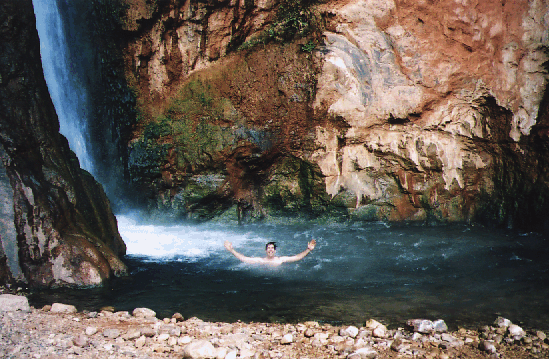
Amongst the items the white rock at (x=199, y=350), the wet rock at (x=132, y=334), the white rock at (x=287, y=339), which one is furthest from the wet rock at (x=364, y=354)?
the wet rock at (x=132, y=334)

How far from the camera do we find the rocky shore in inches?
155

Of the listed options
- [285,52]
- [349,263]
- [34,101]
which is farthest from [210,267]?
[285,52]

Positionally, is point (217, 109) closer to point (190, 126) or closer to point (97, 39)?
point (190, 126)

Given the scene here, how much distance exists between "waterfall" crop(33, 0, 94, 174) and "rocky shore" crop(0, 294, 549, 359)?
28.6 ft

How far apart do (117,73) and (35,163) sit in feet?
16.6

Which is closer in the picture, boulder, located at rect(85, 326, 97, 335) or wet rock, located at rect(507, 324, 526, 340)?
boulder, located at rect(85, 326, 97, 335)

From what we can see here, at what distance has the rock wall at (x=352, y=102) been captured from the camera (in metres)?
9.68

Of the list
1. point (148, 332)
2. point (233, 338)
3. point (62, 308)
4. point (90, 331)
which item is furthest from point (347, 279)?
point (62, 308)

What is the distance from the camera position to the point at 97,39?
37.5ft

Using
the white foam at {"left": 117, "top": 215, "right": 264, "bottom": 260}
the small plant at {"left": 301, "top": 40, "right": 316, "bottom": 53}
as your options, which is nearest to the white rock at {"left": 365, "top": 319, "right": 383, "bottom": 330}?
the white foam at {"left": 117, "top": 215, "right": 264, "bottom": 260}

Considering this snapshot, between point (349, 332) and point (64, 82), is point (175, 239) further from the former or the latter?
point (64, 82)

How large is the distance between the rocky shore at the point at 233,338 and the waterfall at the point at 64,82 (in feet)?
28.6

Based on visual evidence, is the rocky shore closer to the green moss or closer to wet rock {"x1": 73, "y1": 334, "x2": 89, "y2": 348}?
wet rock {"x1": 73, "y1": 334, "x2": 89, "y2": 348}

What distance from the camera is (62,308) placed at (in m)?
5.14
